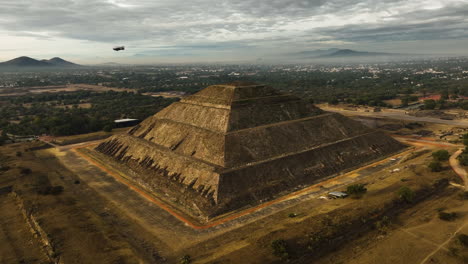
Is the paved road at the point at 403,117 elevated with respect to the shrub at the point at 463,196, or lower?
elevated

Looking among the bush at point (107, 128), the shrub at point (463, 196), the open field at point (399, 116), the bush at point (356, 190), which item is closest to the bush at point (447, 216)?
the shrub at point (463, 196)

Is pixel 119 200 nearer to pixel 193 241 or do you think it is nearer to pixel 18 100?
Result: pixel 193 241

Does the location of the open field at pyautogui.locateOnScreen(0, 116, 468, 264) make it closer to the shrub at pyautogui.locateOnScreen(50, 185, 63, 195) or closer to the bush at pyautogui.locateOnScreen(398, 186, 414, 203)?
the shrub at pyautogui.locateOnScreen(50, 185, 63, 195)

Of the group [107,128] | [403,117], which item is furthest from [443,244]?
[403,117]

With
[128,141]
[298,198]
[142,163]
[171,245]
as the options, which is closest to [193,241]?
[171,245]

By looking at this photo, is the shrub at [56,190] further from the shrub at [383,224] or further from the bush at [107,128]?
the shrub at [383,224]
